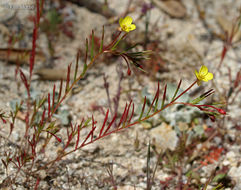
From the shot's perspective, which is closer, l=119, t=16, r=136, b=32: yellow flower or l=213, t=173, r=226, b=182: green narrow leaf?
l=119, t=16, r=136, b=32: yellow flower

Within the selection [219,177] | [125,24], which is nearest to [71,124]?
[125,24]

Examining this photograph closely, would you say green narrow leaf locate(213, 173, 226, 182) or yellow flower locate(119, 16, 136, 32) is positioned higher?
yellow flower locate(119, 16, 136, 32)

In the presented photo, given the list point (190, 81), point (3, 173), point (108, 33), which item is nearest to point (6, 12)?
point (108, 33)

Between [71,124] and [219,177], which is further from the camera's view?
[219,177]

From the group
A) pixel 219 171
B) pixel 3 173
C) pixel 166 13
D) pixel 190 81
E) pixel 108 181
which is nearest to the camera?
pixel 3 173

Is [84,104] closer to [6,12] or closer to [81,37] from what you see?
[81,37]

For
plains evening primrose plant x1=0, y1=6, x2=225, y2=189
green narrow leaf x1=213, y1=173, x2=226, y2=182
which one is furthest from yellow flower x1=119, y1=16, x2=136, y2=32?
green narrow leaf x1=213, y1=173, x2=226, y2=182

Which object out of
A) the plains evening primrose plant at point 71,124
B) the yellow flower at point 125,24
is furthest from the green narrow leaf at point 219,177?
the yellow flower at point 125,24

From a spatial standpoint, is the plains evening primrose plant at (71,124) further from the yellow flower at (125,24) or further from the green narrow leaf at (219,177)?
the green narrow leaf at (219,177)

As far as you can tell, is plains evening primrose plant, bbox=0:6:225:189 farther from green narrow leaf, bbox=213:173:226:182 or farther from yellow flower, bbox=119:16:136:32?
green narrow leaf, bbox=213:173:226:182

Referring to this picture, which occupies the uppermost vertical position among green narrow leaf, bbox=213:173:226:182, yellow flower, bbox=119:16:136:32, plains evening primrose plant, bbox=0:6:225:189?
yellow flower, bbox=119:16:136:32

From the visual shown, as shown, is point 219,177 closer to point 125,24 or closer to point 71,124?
point 71,124
